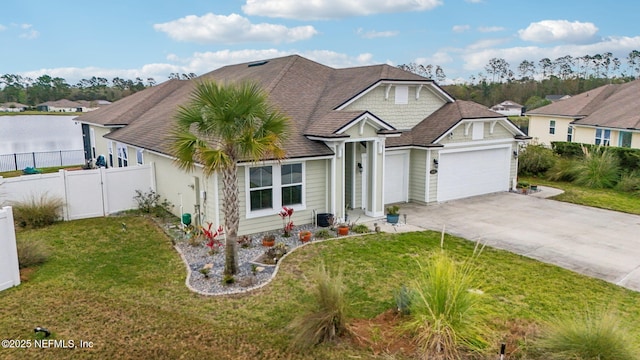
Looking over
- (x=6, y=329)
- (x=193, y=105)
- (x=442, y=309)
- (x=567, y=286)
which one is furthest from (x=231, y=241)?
(x=567, y=286)

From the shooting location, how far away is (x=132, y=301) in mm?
8445

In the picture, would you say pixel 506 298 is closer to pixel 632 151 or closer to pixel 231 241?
pixel 231 241

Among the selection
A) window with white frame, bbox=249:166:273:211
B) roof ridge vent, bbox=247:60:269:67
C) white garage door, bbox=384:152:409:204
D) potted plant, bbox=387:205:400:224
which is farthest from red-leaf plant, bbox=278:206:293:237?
roof ridge vent, bbox=247:60:269:67

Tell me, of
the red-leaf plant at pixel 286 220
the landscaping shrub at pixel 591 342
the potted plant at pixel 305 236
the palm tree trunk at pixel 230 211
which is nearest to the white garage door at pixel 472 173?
the red-leaf plant at pixel 286 220

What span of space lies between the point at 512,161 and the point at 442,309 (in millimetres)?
15474

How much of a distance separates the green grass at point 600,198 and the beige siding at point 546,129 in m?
10.0

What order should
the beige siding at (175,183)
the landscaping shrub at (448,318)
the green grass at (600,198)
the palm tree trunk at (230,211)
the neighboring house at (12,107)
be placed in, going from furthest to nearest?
the neighboring house at (12,107) → the green grass at (600,198) → the beige siding at (175,183) → the palm tree trunk at (230,211) → the landscaping shrub at (448,318)

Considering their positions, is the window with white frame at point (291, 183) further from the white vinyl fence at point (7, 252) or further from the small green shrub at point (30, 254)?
the white vinyl fence at point (7, 252)

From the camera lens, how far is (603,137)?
26.9 meters

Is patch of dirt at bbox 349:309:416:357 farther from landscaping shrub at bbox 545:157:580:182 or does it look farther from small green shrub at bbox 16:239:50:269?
landscaping shrub at bbox 545:157:580:182

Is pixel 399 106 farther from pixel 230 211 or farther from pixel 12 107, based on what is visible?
pixel 12 107

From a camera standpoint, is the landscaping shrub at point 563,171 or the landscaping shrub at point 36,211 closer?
the landscaping shrub at point 36,211

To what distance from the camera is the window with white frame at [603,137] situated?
26.5 meters

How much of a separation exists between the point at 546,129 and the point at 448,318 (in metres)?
31.1
